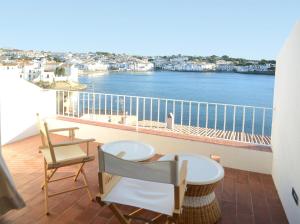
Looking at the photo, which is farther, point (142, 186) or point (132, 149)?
point (132, 149)

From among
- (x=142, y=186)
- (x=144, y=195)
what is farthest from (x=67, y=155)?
→ (x=144, y=195)


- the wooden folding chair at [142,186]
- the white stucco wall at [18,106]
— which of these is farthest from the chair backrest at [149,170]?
the white stucco wall at [18,106]

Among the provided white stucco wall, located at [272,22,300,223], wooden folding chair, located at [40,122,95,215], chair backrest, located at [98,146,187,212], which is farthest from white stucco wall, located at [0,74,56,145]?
white stucco wall, located at [272,22,300,223]

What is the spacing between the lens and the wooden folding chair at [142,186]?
5.90 ft

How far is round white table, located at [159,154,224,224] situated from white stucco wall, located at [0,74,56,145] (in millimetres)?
3570

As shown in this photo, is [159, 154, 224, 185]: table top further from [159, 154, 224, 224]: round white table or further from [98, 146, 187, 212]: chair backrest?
[98, 146, 187, 212]: chair backrest

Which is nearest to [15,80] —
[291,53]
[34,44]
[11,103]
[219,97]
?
[11,103]

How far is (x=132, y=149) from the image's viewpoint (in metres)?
3.30

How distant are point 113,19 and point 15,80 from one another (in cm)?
2813

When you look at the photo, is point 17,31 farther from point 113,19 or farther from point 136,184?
point 136,184

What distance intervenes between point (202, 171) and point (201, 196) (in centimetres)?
23

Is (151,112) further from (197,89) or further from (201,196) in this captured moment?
(197,89)

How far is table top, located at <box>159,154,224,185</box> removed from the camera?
7.98ft

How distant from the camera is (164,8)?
30109 mm
